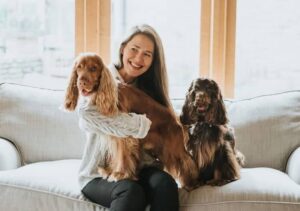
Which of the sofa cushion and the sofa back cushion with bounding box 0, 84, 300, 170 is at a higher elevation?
the sofa back cushion with bounding box 0, 84, 300, 170

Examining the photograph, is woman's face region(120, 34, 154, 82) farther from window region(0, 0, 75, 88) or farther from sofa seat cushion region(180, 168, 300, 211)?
window region(0, 0, 75, 88)

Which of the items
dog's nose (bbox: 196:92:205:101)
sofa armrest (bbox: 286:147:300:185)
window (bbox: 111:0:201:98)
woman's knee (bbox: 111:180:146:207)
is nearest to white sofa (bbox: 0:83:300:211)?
sofa armrest (bbox: 286:147:300:185)

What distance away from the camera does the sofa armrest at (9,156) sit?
251 cm

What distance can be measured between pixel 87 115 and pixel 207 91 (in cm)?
51

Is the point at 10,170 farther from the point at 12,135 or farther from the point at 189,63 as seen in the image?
the point at 189,63

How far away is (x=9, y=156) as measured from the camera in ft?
8.45

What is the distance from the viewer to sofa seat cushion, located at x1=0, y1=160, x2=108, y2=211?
85.4 inches

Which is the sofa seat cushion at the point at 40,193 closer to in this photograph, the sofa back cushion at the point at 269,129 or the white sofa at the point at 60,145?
the white sofa at the point at 60,145

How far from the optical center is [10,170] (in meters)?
2.45

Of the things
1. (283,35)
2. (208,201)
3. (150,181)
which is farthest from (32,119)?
(283,35)

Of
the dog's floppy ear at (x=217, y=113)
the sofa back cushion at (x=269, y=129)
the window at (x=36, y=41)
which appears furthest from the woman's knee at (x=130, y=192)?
the window at (x=36, y=41)

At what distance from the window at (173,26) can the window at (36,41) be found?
0.32m

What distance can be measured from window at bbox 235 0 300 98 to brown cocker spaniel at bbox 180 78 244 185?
3.60ft

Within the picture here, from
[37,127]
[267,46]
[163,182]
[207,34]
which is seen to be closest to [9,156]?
[37,127]
